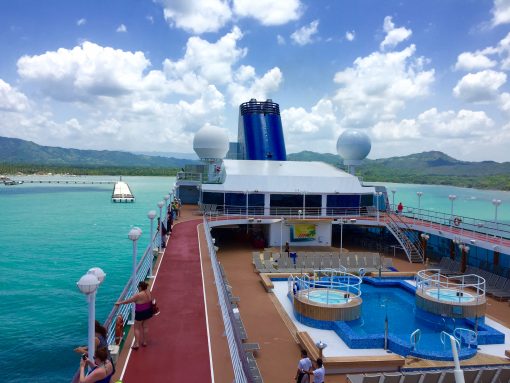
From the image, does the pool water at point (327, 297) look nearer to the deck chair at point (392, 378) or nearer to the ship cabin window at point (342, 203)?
the deck chair at point (392, 378)

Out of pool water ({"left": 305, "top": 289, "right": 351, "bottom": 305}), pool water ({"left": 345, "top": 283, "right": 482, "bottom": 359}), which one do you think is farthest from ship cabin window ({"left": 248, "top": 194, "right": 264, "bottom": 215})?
pool water ({"left": 305, "top": 289, "right": 351, "bottom": 305})

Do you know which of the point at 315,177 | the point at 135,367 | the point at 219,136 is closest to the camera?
the point at 135,367

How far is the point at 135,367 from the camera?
21.9ft

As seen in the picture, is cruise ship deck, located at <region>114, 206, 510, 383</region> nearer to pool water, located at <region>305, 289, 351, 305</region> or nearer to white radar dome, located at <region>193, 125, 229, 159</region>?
pool water, located at <region>305, 289, 351, 305</region>

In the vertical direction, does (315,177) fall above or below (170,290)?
above

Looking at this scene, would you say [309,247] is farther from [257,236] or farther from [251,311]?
[251,311]

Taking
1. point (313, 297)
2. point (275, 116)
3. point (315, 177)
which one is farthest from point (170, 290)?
point (275, 116)

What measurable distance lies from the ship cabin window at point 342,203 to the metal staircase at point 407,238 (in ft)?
7.63

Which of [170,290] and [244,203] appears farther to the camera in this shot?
[244,203]

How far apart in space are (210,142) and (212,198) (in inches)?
187

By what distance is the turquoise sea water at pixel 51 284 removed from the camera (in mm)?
12254

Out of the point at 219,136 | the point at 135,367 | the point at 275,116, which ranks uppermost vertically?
the point at 275,116

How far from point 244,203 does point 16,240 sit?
1736 centimetres

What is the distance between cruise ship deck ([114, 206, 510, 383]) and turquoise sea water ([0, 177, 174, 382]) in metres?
3.75
